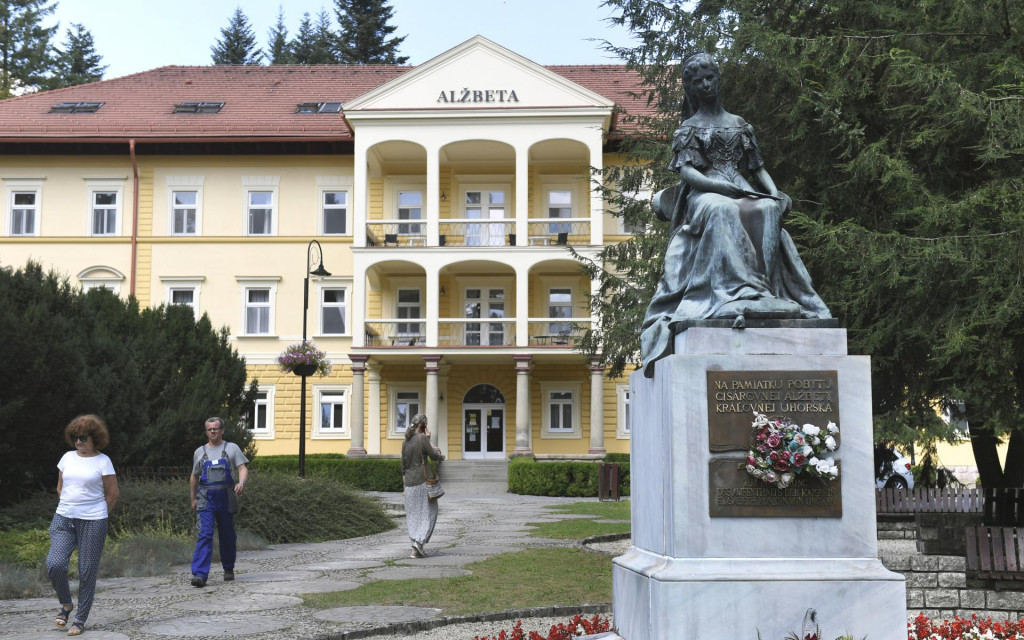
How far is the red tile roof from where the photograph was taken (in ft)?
116

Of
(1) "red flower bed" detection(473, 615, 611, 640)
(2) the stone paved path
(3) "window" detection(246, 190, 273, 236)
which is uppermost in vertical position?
(3) "window" detection(246, 190, 273, 236)

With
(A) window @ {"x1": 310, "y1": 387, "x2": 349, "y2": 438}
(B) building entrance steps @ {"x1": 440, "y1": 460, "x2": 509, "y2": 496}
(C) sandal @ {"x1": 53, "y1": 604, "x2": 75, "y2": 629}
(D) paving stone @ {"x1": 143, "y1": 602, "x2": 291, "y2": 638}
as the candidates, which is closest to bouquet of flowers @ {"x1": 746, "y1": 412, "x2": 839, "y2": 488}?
(D) paving stone @ {"x1": 143, "y1": 602, "x2": 291, "y2": 638}

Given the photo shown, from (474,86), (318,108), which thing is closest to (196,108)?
(318,108)

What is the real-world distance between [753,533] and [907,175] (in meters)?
5.98

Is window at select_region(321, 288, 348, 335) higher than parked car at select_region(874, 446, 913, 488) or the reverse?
higher

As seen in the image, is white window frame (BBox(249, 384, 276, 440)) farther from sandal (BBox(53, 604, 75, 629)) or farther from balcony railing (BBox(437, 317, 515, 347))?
sandal (BBox(53, 604, 75, 629))

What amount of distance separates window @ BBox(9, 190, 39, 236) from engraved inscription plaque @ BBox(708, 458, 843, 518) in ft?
115

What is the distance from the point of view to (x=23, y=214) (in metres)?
36.1

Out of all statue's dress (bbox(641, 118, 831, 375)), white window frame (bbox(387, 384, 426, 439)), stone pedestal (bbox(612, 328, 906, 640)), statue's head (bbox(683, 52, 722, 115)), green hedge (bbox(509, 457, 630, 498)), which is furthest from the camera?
white window frame (bbox(387, 384, 426, 439))

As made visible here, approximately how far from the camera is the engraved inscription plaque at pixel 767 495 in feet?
18.1

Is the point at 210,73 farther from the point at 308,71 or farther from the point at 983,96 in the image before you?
the point at 983,96

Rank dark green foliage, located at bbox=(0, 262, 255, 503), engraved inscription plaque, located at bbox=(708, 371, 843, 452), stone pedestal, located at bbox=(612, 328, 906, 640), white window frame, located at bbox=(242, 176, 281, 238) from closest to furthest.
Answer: stone pedestal, located at bbox=(612, 328, 906, 640) → engraved inscription plaque, located at bbox=(708, 371, 843, 452) → dark green foliage, located at bbox=(0, 262, 255, 503) → white window frame, located at bbox=(242, 176, 281, 238)

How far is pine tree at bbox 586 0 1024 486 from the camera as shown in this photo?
9.88m

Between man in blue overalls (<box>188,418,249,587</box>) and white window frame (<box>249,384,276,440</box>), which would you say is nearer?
man in blue overalls (<box>188,418,249,587</box>)
